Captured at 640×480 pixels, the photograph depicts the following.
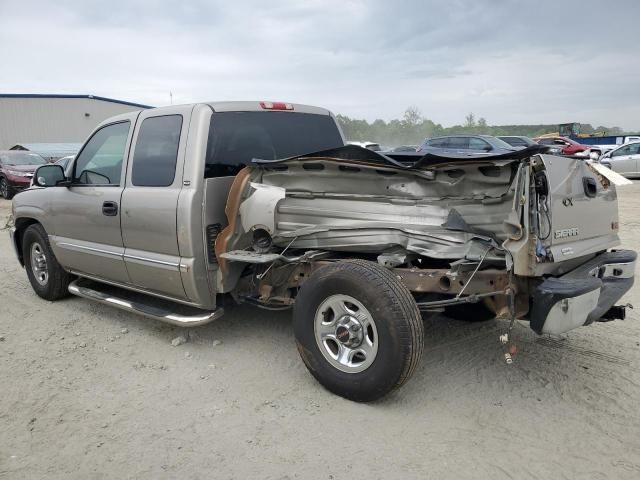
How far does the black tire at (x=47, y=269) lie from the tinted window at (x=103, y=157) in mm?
981

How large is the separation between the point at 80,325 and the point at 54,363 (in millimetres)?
891

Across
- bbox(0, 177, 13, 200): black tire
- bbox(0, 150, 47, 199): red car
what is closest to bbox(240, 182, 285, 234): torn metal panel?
bbox(0, 150, 47, 199): red car

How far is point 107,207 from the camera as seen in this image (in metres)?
4.59

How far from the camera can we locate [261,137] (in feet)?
14.7

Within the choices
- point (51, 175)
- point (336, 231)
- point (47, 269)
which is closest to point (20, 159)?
point (47, 269)

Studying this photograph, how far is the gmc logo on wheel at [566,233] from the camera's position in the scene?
3.13 meters

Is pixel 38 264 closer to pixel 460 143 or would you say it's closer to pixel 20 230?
pixel 20 230

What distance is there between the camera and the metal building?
124 ft

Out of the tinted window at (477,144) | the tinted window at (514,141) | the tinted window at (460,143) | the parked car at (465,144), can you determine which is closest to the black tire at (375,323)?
the parked car at (465,144)

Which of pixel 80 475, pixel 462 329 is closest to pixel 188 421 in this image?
pixel 80 475

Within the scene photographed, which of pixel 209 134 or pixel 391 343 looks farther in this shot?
pixel 209 134

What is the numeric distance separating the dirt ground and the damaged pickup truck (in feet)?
1.06

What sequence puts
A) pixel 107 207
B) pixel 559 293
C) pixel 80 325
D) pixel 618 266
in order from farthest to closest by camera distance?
pixel 80 325, pixel 107 207, pixel 618 266, pixel 559 293

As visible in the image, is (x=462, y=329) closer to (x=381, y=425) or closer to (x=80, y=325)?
(x=381, y=425)
